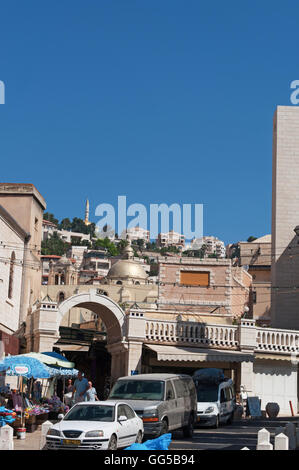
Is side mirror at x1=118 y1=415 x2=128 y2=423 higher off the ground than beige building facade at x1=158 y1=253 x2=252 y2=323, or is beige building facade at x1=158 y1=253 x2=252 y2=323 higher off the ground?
beige building facade at x1=158 y1=253 x2=252 y2=323

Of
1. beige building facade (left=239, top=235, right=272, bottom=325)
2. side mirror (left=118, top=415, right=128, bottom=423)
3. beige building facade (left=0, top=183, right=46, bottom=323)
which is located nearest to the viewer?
side mirror (left=118, top=415, right=128, bottom=423)

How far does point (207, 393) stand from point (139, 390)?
21.5ft

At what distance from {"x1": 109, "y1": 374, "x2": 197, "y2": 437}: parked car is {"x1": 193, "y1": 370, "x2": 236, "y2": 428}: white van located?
3.07 m

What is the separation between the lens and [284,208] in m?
53.6

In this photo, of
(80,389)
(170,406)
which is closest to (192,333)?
(80,389)

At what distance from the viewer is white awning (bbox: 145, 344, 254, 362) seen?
32.8m

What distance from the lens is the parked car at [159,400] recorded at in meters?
19.5

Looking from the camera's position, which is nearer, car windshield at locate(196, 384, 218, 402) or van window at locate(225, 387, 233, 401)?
car windshield at locate(196, 384, 218, 402)

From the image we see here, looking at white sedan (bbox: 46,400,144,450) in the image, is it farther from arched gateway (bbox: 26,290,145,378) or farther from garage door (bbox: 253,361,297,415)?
garage door (bbox: 253,361,297,415)

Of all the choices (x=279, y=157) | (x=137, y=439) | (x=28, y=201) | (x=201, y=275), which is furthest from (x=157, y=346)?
(x=279, y=157)

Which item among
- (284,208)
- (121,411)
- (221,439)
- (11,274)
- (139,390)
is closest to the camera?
(121,411)

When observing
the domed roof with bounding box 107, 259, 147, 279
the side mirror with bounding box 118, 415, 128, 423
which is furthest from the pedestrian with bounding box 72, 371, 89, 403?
the domed roof with bounding box 107, 259, 147, 279

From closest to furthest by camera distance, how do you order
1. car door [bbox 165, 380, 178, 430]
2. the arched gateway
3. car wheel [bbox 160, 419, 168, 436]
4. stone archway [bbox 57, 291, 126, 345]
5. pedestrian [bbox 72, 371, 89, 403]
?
car wheel [bbox 160, 419, 168, 436] < car door [bbox 165, 380, 178, 430] < pedestrian [bbox 72, 371, 89, 403] < the arched gateway < stone archway [bbox 57, 291, 126, 345]

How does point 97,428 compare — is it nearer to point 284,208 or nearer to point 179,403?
point 179,403
